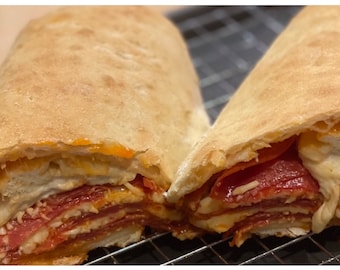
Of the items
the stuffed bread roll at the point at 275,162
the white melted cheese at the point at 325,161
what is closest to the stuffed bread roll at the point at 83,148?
the stuffed bread roll at the point at 275,162

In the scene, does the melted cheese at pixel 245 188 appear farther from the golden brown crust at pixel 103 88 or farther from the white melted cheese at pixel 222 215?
the golden brown crust at pixel 103 88

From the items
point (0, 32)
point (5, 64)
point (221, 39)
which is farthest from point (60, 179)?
point (0, 32)

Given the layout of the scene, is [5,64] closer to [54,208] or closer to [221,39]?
[54,208]

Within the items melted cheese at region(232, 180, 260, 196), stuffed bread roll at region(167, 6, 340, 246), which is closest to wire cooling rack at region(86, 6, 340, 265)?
stuffed bread roll at region(167, 6, 340, 246)

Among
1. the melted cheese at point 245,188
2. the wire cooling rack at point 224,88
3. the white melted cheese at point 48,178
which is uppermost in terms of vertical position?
the white melted cheese at point 48,178

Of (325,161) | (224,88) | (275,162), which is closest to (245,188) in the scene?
(275,162)

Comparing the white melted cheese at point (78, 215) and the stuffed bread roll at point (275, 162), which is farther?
the white melted cheese at point (78, 215)

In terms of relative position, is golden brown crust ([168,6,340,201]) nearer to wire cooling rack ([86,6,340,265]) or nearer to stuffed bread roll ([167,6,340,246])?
stuffed bread roll ([167,6,340,246])
